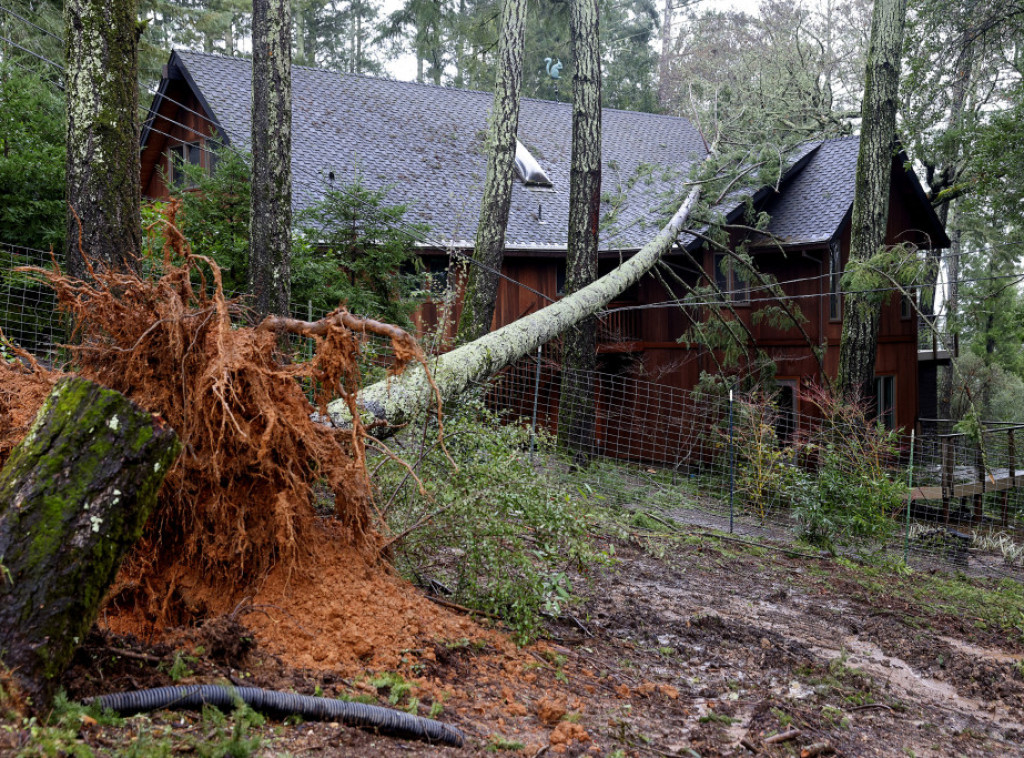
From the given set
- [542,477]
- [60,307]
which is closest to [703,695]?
[542,477]

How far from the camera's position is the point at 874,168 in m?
12.4

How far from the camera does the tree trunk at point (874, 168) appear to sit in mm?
12359

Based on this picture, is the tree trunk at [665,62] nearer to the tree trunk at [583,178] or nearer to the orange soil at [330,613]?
the tree trunk at [583,178]

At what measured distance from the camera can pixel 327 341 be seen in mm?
4383

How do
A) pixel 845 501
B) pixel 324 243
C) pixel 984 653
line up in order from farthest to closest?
pixel 324 243 < pixel 845 501 < pixel 984 653

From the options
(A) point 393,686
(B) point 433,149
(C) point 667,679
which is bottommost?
(C) point 667,679

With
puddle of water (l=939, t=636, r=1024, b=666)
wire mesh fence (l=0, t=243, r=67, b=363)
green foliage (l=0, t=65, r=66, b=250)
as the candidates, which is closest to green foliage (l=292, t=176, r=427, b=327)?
wire mesh fence (l=0, t=243, r=67, b=363)

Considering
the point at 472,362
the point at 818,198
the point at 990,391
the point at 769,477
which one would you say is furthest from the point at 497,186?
the point at 990,391

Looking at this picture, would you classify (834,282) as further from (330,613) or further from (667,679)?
(330,613)

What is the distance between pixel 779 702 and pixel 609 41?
115 feet

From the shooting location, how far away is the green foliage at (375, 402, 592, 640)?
4812 millimetres

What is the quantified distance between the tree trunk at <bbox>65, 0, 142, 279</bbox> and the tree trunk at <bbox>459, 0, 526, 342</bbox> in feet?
16.7

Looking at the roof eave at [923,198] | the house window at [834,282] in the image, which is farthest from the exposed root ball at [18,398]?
the roof eave at [923,198]

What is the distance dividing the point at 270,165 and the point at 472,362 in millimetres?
3777
